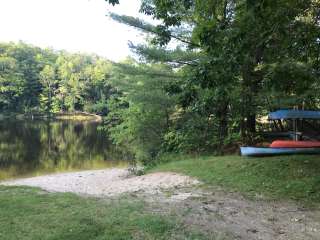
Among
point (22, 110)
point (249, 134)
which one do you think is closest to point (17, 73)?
point (22, 110)

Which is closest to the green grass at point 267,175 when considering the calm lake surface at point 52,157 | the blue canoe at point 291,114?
the blue canoe at point 291,114

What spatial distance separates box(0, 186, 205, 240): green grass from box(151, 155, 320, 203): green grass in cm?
282

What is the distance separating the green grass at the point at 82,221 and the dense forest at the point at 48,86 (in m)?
67.1

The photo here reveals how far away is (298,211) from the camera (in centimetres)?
630

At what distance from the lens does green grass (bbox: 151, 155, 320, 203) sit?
7.46 m

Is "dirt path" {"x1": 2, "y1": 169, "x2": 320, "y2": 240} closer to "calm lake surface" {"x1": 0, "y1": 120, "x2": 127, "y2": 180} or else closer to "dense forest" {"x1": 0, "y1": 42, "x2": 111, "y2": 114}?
"calm lake surface" {"x1": 0, "y1": 120, "x2": 127, "y2": 180}

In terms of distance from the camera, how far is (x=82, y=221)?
16.6 feet

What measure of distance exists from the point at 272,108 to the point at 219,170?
462 centimetres

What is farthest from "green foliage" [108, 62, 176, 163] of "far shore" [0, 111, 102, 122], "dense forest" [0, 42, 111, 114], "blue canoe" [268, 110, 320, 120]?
"dense forest" [0, 42, 111, 114]

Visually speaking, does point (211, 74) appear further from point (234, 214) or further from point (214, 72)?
point (234, 214)

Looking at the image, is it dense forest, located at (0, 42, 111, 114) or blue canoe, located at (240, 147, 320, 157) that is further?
dense forest, located at (0, 42, 111, 114)

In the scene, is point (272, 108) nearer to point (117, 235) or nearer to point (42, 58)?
point (117, 235)

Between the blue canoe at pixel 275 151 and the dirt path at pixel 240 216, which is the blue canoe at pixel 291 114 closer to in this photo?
the blue canoe at pixel 275 151

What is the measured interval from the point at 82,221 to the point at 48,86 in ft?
250
